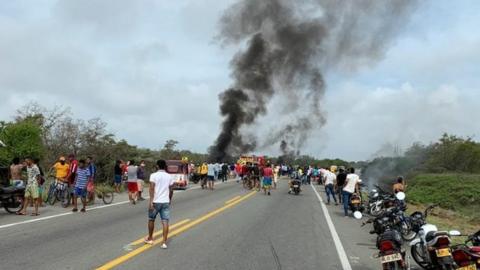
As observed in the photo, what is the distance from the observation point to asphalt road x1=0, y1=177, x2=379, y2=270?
27.5 ft

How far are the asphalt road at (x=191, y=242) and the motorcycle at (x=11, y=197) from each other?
14.6 inches

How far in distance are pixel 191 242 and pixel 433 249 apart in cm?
495

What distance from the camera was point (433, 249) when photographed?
7.47 meters

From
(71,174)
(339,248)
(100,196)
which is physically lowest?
(339,248)

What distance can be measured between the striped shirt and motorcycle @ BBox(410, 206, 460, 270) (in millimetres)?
11130

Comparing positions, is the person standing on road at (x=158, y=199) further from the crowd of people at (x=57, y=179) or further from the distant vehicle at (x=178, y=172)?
the distant vehicle at (x=178, y=172)

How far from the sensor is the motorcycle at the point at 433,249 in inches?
282

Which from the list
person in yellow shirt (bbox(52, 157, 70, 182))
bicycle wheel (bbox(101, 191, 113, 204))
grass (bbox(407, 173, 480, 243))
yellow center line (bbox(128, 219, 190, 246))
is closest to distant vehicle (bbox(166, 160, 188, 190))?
bicycle wheel (bbox(101, 191, 113, 204))

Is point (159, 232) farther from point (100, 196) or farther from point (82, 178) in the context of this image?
point (100, 196)

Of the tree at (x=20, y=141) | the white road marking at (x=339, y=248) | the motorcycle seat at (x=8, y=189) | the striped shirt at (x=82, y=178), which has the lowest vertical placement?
the white road marking at (x=339, y=248)

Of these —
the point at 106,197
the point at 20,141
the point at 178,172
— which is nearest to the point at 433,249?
the point at 106,197

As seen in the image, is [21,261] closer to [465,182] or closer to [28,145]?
[28,145]

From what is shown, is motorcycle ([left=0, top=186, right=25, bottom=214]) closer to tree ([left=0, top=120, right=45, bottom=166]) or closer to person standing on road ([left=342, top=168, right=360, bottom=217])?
person standing on road ([left=342, top=168, right=360, bottom=217])

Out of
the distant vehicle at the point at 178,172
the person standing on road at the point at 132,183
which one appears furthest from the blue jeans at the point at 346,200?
the distant vehicle at the point at 178,172
